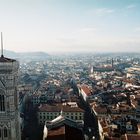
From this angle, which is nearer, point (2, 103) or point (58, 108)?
point (2, 103)

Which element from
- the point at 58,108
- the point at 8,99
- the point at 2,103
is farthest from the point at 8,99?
the point at 58,108

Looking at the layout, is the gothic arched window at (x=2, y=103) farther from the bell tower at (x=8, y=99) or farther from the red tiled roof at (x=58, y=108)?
the red tiled roof at (x=58, y=108)

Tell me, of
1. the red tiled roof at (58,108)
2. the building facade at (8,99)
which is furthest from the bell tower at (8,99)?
the red tiled roof at (58,108)

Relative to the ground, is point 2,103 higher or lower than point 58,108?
higher

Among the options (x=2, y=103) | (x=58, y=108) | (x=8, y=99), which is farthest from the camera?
(x=58, y=108)

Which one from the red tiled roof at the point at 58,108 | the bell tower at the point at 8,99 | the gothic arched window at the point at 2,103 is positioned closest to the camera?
the bell tower at the point at 8,99

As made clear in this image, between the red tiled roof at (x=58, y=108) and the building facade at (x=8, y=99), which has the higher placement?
the building facade at (x=8, y=99)

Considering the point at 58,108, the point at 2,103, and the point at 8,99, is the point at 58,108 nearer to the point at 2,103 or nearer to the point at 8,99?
the point at 2,103

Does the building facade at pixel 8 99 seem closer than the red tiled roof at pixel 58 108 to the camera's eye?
Yes

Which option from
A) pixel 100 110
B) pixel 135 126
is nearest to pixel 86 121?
pixel 100 110

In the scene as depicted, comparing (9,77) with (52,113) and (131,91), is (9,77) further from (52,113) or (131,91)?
(131,91)
